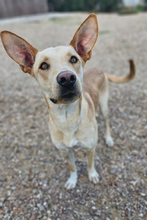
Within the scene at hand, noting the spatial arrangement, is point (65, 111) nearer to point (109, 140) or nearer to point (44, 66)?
point (44, 66)

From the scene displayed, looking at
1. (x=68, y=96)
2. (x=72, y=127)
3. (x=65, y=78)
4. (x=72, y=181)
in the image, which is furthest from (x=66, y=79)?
(x=72, y=181)

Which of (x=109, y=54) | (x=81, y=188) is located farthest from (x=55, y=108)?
(x=109, y=54)

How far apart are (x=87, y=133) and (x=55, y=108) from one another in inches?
21.8

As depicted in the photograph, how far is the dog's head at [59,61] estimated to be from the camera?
164 cm

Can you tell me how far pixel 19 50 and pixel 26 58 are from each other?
5.5 inches

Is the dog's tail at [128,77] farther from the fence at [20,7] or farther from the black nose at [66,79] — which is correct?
the fence at [20,7]

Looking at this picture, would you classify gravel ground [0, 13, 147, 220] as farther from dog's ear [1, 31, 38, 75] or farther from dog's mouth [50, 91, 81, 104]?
dog's ear [1, 31, 38, 75]

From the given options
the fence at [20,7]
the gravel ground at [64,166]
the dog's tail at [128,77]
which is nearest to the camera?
the gravel ground at [64,166]

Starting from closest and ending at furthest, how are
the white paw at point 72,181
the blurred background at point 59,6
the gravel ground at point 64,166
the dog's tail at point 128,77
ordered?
the gravel ground at point 64,166
the white paw at point 72,181
the dog's tail at point 128,77
the blurred background at point 59,6

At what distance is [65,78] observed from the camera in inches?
61.1

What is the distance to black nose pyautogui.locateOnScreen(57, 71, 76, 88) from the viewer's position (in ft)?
5.07

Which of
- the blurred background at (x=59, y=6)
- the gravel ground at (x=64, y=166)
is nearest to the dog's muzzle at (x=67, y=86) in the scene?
the gravel ground at (x=64, y=166)

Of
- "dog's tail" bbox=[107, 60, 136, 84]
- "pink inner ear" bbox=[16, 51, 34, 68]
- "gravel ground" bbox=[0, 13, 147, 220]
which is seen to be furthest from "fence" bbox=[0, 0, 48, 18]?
"pink inner ear" bbox=[16, 51, 34, 68]

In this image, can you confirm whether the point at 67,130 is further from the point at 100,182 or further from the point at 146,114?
the point at 146,114
